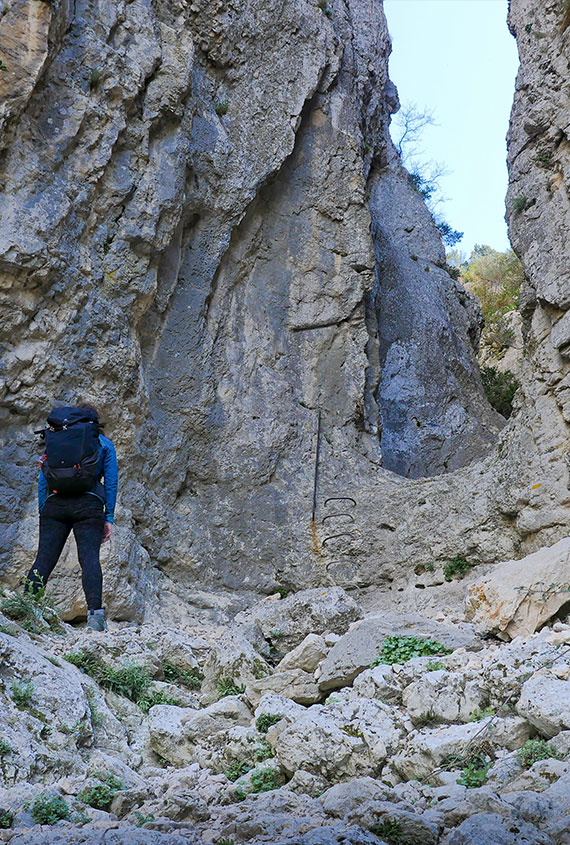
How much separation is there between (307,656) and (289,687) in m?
0.32

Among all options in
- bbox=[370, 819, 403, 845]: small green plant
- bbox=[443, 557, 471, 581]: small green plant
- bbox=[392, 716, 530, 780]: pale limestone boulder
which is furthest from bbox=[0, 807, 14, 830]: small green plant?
bbox=[443, 557, 471, 581]: small green plant

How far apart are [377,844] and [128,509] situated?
23.1 feet

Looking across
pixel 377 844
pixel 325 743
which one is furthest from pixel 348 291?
pixel 377 844

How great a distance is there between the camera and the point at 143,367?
420 inches

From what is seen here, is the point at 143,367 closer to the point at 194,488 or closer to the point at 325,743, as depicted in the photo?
the point at 194,488

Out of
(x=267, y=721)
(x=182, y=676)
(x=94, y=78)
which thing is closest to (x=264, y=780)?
(x=267, y=721)

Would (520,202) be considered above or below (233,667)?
above

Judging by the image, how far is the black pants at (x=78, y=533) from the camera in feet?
20.7

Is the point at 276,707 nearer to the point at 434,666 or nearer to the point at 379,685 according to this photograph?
the point at 379,685

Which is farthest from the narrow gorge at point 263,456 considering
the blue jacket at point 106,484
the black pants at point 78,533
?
the blue jacket at point 106,484

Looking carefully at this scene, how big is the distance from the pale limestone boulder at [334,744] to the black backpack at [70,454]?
2.80 m

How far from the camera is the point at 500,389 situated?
19016 mm

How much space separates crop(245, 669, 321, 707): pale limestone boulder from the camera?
200 inches

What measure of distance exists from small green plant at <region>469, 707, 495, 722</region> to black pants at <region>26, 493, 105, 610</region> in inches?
125
